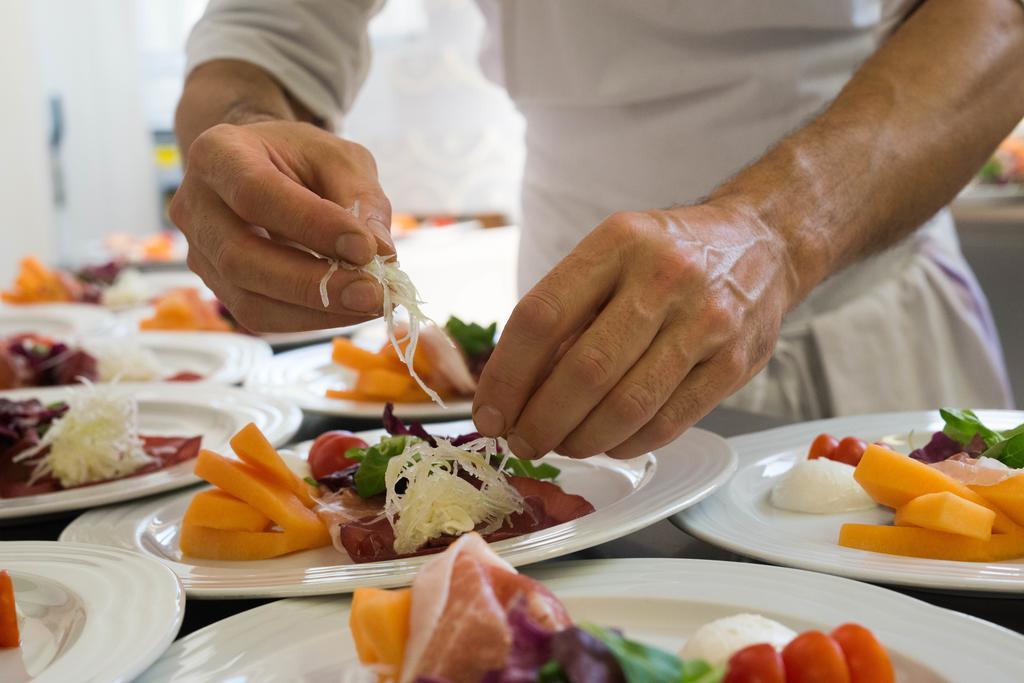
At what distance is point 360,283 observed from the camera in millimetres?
1186

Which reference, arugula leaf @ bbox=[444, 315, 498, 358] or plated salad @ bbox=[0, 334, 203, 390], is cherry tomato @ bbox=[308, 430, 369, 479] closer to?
arugula leaf @ bbox=[444, 315, 498, 358]

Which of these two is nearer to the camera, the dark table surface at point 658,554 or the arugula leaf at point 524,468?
the dark table surface at point 658,554

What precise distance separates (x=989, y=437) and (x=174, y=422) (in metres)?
1.36

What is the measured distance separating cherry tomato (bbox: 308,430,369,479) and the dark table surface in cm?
33

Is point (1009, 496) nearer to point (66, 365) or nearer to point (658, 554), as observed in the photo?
point (658, 554)

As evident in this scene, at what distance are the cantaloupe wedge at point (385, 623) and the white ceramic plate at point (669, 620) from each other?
76mm

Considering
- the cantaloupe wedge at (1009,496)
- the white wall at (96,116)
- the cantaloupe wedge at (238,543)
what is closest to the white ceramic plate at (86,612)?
the cantaloupe wedge at (238,543)

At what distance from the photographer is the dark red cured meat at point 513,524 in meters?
1.11

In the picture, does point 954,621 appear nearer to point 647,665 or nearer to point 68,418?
point 647,665

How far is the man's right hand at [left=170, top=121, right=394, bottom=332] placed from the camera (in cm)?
120

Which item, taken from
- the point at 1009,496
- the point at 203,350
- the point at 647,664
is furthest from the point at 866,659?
the point at 203,350

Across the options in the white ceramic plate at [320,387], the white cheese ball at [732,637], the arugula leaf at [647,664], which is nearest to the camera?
the arugula leaf at [647,664]

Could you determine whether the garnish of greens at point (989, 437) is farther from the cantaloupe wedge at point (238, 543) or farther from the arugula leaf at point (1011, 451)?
the cantaloupe wedge at point (238, 543)

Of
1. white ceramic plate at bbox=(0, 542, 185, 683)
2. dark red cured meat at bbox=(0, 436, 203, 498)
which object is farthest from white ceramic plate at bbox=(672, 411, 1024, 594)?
dark red cured meat at bbox=(0, 436, 203, 498)
